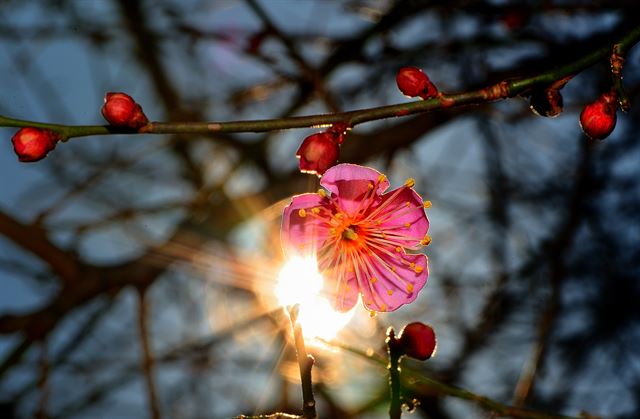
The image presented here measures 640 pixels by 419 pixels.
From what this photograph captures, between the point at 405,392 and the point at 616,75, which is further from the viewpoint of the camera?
the point at 405,392

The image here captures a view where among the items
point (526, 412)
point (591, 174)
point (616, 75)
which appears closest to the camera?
point (616, 75)

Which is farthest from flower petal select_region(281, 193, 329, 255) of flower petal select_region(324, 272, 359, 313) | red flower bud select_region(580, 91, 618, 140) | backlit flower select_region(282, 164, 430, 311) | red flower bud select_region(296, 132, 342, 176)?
red flower bud select_region(580, 91, 618, 140)

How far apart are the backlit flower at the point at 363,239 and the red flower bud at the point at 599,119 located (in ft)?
1.87

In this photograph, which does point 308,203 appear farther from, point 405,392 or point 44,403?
point 44,403

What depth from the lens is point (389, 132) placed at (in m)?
3.31

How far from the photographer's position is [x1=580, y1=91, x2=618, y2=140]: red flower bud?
1443 mm

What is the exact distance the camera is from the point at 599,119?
4.73 feet

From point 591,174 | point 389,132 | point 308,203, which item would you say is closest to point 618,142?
point 591,174

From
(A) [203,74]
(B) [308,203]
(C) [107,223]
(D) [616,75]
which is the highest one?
(A) [203,74]

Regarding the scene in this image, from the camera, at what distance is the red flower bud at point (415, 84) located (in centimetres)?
149

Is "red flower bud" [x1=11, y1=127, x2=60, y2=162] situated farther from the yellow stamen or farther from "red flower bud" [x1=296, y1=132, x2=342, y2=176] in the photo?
the yellow stamen

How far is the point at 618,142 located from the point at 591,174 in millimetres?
318

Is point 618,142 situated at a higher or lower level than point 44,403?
higher

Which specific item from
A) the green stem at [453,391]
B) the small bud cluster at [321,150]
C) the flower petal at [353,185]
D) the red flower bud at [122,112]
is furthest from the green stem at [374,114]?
the green stem at [453,391]
